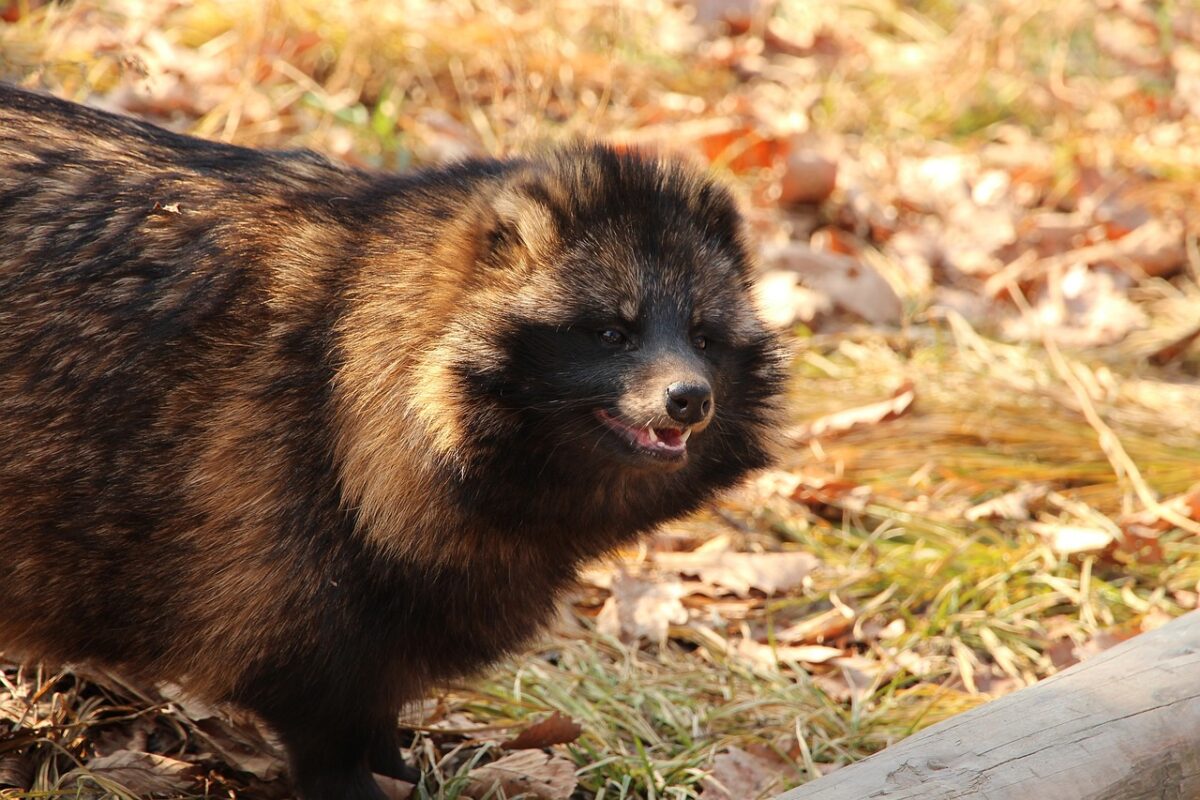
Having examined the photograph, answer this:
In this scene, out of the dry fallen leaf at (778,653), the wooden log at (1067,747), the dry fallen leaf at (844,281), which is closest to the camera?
the wooden log at (1067,747)

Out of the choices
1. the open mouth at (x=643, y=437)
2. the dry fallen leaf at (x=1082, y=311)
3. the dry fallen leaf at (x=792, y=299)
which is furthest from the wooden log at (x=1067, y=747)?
the dry fallen leaf at (x=1082, y=311)

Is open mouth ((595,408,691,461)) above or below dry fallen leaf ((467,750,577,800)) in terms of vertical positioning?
above

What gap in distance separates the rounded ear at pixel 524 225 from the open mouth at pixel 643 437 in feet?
1.43

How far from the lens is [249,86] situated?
22.0ft

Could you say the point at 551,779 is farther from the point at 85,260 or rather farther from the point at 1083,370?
the point at 1083,370

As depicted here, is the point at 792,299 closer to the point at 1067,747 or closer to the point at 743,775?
the point at 743,775

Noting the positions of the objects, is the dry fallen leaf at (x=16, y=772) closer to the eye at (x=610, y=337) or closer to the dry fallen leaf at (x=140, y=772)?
the dry fallen leaf at (x=140, y=772)

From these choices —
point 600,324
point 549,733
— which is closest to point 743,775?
point 549,733

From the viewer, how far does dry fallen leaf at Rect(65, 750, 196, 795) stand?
3488mm

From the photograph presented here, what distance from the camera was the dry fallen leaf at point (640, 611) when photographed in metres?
4.70

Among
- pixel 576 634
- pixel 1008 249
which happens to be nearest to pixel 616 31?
pixel 1008 249

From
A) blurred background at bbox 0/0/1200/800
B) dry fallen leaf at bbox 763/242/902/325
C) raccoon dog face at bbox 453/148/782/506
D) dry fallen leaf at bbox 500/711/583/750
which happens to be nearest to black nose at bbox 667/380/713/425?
raccoon dog face at bbox 453/148/782/506

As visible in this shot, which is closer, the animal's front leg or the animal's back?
the animal's back

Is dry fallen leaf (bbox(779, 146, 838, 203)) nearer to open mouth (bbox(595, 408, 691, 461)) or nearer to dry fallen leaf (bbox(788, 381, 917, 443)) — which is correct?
dry fallen leaf (bbox(788, 381, 917, 443))
